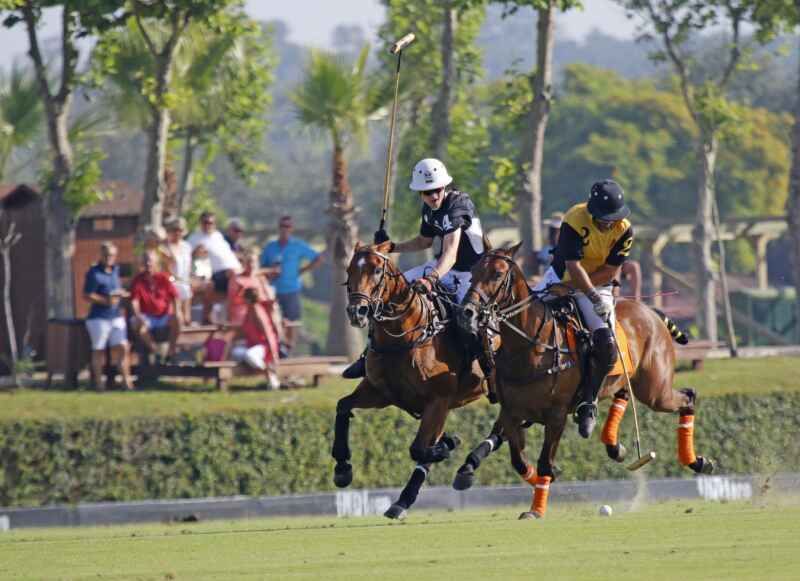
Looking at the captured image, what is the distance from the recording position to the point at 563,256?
14.4 m

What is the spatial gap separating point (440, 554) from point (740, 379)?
10627 millimetres

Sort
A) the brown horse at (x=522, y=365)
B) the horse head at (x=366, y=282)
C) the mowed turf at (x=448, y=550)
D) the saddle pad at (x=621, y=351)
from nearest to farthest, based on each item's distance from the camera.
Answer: the mowed turf at (x=448, y=550)
the horse head at (x=366, y=282)
the brown horse at (x=522, y=365)
the saddle pad at (x=621, y=351)

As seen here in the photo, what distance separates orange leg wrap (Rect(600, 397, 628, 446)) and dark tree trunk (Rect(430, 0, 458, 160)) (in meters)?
10.2

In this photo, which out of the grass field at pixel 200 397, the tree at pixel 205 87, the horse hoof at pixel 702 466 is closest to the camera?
the horse hoof at pixel 702 466

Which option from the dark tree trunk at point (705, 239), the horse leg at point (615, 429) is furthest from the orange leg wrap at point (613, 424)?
the dark tree trunk at point (705, 239)

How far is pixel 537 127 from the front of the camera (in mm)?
24406

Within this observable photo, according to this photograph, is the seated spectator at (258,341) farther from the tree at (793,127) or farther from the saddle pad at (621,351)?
the tree at (793,127)

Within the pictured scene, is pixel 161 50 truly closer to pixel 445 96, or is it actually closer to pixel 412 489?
pixel 445 96

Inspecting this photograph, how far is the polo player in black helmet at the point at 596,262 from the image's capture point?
559 inches

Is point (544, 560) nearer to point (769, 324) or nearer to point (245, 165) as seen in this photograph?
point (245, 165)

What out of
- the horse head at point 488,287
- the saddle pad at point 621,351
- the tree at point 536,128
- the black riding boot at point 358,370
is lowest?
the black riding boot at point 358,370

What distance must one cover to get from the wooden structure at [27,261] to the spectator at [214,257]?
379 centimetres

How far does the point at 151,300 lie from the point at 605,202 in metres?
7.48

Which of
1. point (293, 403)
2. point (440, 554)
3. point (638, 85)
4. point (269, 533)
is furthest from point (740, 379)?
point (638, 85)
